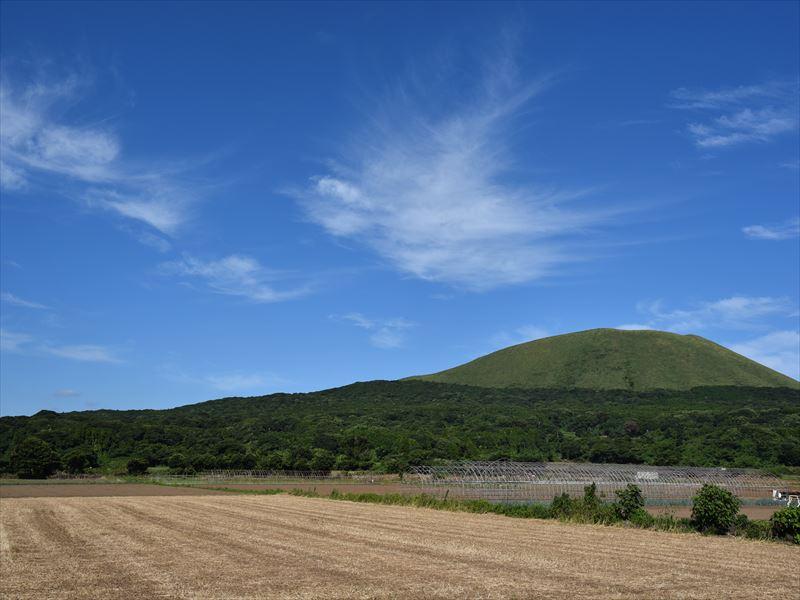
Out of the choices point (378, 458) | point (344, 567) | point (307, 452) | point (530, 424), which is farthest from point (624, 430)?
point (344, 567)

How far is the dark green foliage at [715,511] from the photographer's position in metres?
36.6

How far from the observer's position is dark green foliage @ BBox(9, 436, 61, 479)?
116m

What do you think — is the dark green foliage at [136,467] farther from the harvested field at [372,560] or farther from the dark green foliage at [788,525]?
the dark green foliage at [788,525]

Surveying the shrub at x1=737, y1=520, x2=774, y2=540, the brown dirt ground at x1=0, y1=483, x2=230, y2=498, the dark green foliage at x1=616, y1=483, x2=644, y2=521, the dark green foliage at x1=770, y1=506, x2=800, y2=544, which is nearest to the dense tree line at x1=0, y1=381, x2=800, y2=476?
the brown dirt ground at x1=0, y1=483, x2=230, y2=498

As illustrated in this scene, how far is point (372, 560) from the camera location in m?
25.3

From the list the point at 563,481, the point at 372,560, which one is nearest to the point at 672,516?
the point at 372,560

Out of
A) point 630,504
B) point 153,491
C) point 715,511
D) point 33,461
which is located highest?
point 33,461

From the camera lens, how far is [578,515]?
139ft

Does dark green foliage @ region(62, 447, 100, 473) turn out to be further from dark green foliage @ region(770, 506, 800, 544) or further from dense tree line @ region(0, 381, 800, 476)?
dark green foliage @ region(770, 506, 800, 544)

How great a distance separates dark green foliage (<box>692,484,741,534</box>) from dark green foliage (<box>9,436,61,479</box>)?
108m

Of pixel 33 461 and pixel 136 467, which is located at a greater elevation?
pixel 33 461

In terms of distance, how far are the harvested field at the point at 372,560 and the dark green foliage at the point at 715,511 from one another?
2.03 meters

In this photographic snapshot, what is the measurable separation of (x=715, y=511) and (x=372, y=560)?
20.4m

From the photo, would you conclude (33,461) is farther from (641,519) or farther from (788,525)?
(788,525)
